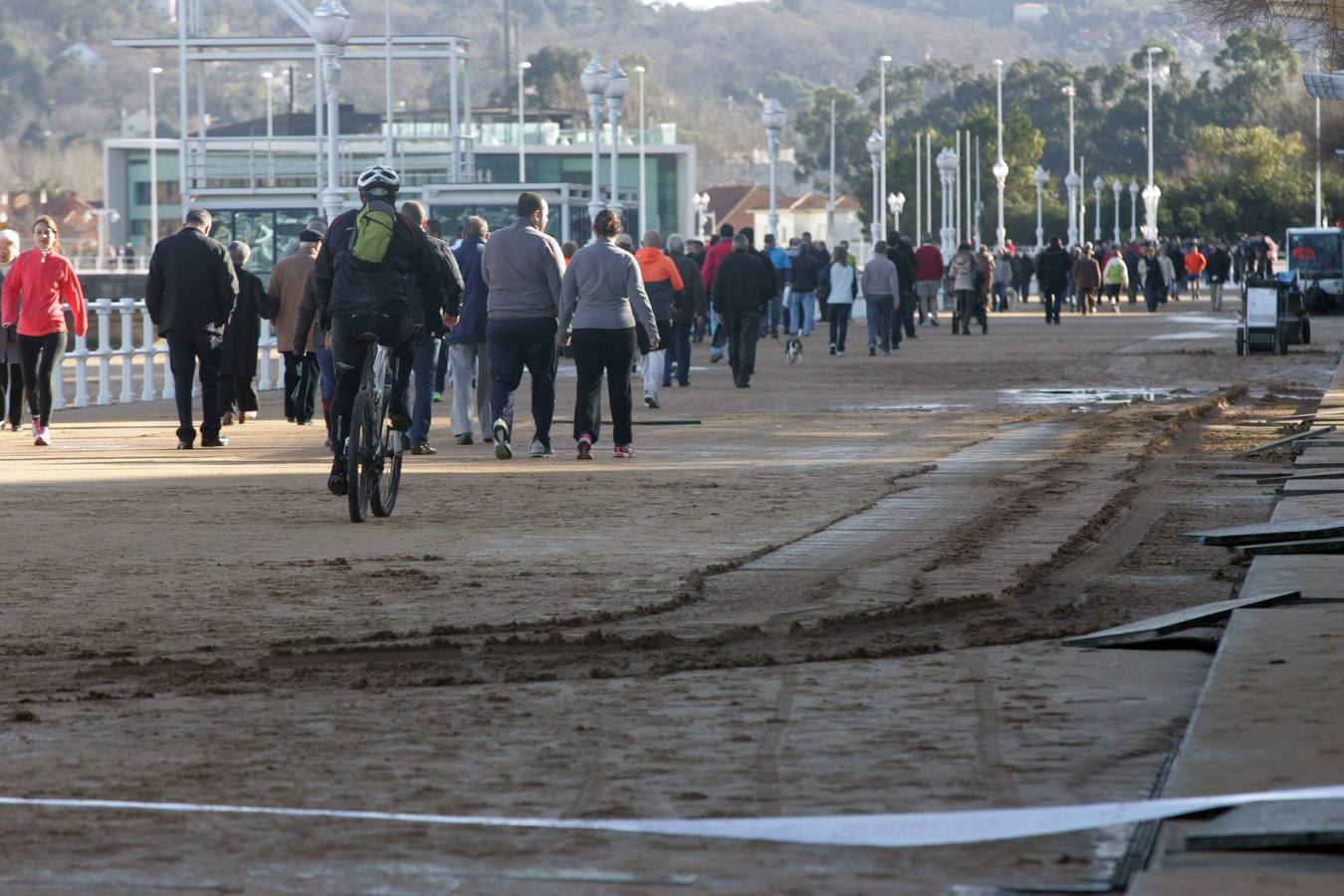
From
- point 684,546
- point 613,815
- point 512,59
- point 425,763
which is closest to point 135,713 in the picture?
point 425,763

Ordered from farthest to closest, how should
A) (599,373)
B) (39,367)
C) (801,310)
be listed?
(801,310)
(39,367)
(599,373)

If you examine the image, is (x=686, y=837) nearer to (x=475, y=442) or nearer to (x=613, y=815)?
(x=613, y=815)

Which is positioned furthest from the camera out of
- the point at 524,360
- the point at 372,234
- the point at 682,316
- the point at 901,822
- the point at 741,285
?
the point at 741,285

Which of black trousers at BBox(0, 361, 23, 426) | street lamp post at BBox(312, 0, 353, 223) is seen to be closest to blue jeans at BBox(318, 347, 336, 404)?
black trousers at BBox(0, 361, 23, 426)

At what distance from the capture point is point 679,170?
103688mm

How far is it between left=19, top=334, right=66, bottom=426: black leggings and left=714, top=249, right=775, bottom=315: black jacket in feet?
27.5

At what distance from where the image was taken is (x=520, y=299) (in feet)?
47.6

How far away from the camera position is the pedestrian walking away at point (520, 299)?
571 inches

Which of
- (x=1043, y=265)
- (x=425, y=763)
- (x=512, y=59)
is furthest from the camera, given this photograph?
(x=512, y=59)

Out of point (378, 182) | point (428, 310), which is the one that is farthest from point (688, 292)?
point (378, 182)

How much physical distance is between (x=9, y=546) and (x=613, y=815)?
19.4 ft

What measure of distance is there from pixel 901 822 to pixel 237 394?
48.1 ft

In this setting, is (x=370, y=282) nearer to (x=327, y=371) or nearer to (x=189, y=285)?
(x=327, y=371)

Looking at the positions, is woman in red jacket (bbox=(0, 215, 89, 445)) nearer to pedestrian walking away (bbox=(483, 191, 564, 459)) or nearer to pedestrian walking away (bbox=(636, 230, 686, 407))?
pedestrian walking away (bbox=(483, 191, 564, 459))
